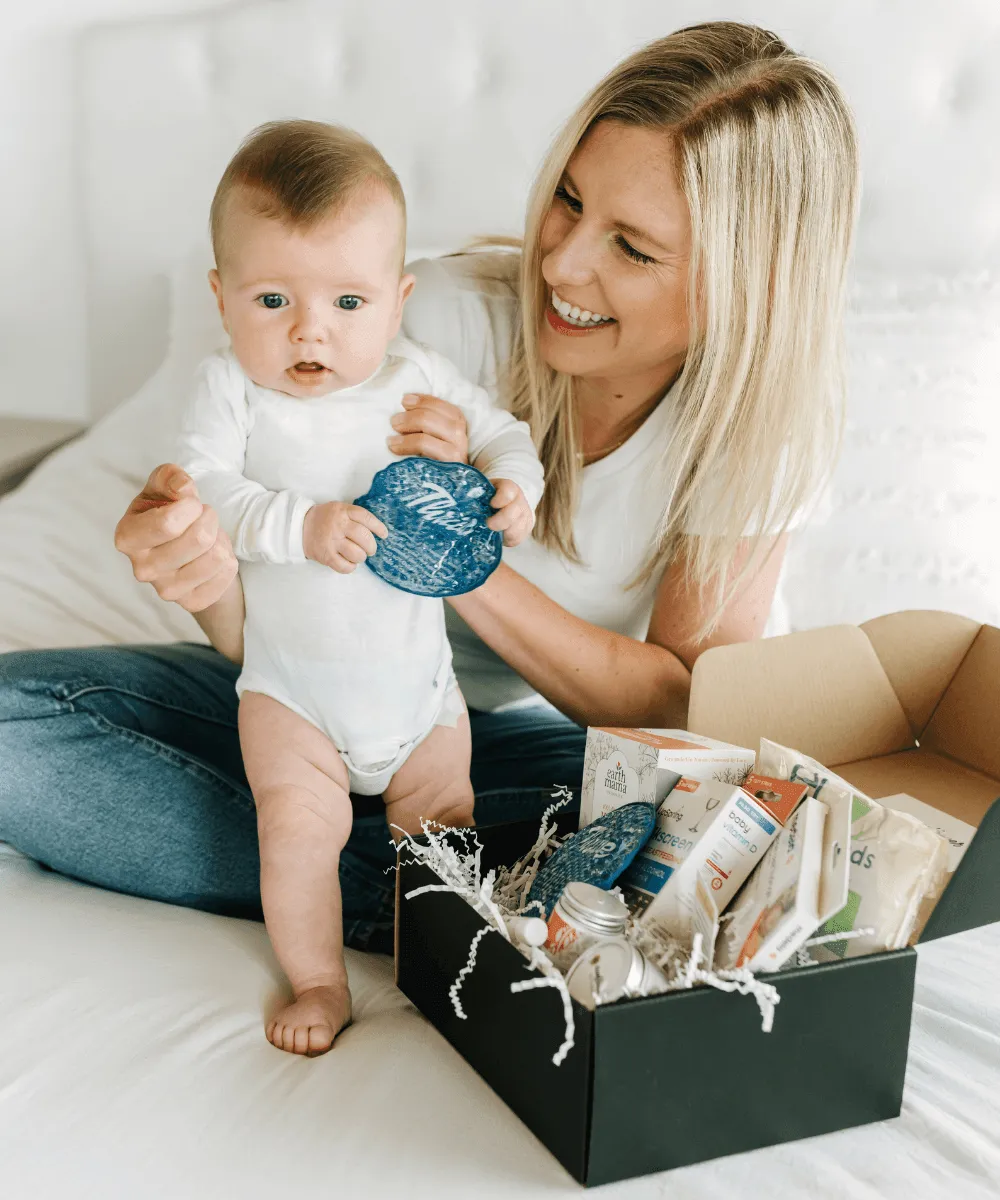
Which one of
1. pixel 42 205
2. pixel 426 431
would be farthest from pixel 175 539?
pixel 42 205

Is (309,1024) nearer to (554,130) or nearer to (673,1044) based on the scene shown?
(673,1044)

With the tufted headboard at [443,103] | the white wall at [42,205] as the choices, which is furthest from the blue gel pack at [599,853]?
the white wall at [42,205]

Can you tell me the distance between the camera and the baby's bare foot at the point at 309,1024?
0.89 meters

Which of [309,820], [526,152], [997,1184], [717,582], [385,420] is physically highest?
[526,152]

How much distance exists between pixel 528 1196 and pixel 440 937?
0.67ft

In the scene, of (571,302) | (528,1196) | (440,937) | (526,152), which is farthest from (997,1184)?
(526,152)

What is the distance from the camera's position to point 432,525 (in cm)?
97

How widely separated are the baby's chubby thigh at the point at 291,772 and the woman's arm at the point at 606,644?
0.28 meters

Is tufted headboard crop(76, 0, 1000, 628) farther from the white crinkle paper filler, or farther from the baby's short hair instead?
the baby's short hair

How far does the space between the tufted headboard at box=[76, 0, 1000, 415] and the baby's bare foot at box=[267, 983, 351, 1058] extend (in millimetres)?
1288

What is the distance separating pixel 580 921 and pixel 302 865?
0.26m

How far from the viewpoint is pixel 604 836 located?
36.2 inches

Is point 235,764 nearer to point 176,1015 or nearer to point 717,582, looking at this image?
point 176,1015

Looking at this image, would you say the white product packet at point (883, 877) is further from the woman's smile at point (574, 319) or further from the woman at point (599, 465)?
the woman's smile at point (574, 319)
